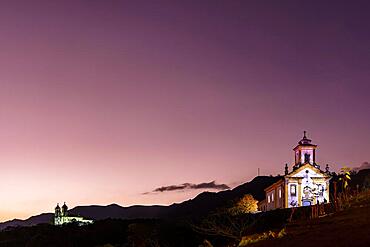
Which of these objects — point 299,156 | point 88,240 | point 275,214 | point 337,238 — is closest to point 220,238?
point 275,214

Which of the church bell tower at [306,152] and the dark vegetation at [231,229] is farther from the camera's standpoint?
the church bell tower at [306,152]

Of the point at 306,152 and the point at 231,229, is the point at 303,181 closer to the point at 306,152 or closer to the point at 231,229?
the point at 306,152

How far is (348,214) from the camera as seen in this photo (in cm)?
2838

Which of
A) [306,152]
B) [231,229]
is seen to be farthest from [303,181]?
[231,229]

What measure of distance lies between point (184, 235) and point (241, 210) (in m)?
10.2

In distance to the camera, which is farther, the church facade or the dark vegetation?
the church facade

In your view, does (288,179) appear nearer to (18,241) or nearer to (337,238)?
(337,238)

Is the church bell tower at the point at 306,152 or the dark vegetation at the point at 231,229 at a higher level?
the church bell tower at the point at 306,152

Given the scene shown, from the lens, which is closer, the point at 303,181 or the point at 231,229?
the point at 231,229

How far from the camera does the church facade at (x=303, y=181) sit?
252 ft

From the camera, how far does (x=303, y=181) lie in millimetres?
78250

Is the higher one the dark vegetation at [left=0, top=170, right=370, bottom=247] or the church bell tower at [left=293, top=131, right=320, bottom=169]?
the church bell tower at [left=293, top=131, right=320, bottom=169]

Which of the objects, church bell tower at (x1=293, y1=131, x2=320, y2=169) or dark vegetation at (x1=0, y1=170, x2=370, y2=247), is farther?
church bell tower at (x1=293, y1=131, x2=320, y2=169)

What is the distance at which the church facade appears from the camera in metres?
76.9
